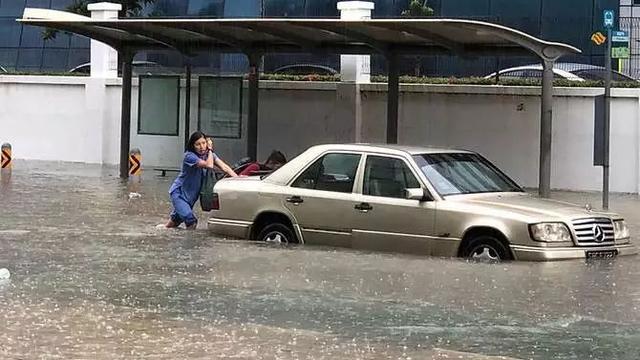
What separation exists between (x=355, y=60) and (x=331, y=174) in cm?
1176

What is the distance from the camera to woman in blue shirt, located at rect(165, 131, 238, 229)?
46.6ft

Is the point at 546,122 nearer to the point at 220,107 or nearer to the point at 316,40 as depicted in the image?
the point at 316,40

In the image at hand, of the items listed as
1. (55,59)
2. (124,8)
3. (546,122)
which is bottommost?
(546,122)

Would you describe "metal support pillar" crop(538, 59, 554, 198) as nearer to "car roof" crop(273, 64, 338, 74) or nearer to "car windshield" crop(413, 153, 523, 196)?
"car windshield" crop(413, 153, 523, 196)

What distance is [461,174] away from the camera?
1211 centimetres

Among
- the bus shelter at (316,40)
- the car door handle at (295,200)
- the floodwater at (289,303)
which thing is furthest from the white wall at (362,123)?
the car door handle at (295,200)

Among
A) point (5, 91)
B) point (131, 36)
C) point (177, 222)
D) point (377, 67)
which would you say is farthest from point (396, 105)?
point (5, 91)

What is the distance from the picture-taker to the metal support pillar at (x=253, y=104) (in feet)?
73.4

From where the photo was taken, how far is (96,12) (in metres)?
26.2

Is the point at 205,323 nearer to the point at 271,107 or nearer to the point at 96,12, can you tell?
the point at 271,107

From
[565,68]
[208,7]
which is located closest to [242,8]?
[208,7]

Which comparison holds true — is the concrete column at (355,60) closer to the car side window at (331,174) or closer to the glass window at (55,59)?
the car side window at (331,174)

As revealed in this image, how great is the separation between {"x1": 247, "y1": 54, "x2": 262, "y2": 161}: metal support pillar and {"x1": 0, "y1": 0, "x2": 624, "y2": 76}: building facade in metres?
3.93

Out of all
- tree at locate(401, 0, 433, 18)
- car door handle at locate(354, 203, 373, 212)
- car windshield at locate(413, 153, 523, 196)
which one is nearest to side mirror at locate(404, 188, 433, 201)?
car windshield at locate(413, 153, 523, 196)
